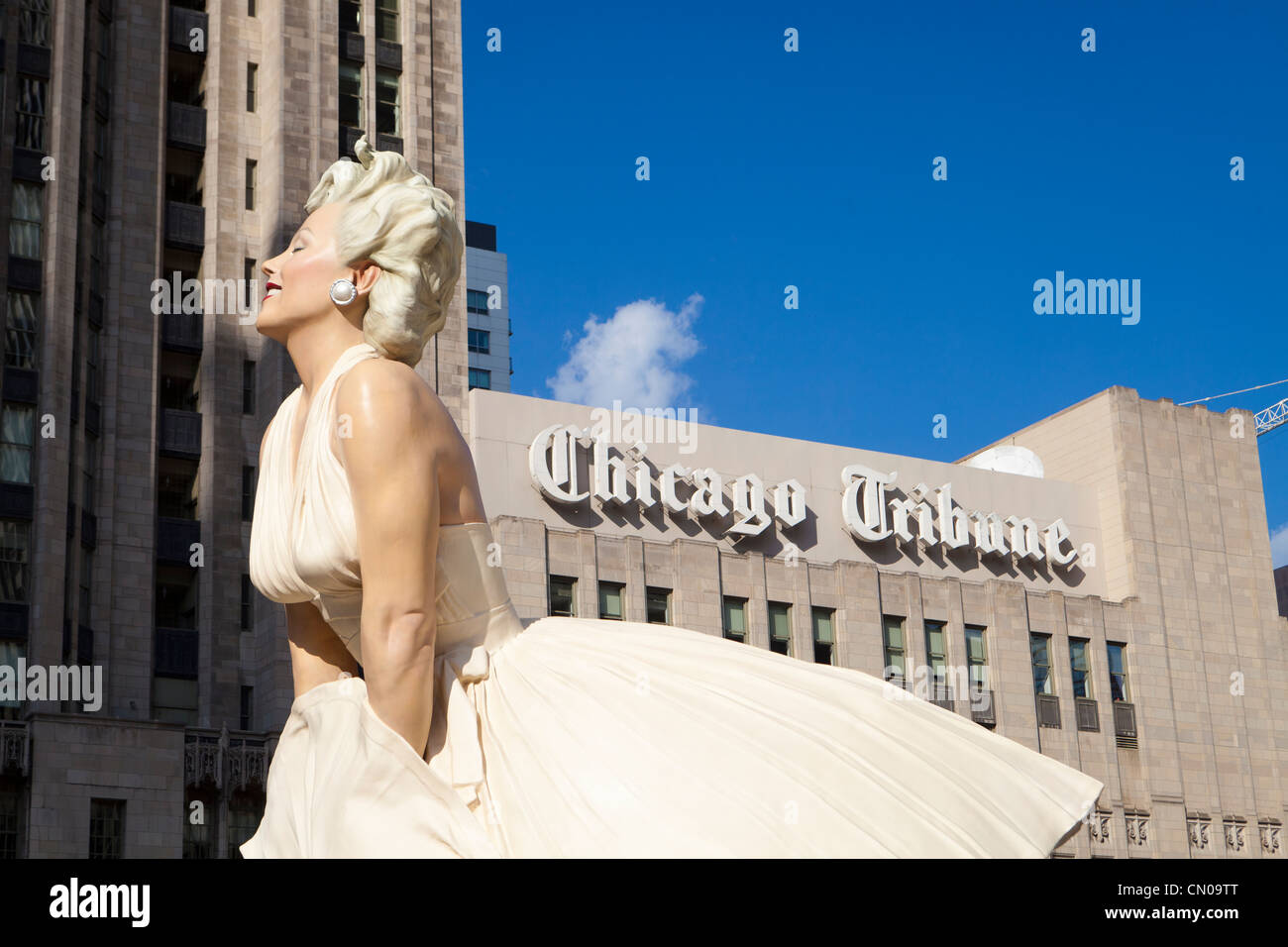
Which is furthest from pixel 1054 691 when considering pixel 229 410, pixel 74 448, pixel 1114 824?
pixel 74 448

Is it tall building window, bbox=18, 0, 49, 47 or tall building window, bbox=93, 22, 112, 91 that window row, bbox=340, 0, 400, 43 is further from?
tall building window, bbox=18, 0, 49, 47

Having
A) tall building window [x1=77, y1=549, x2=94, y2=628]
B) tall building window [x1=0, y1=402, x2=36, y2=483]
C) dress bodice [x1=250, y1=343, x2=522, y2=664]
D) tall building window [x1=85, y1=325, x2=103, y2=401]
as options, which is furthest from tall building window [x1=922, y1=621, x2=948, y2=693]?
dress bodice [x1=250, y1=343, x2=522, y2=664]

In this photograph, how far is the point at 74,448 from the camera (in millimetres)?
43031

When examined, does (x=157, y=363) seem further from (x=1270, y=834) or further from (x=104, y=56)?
(x=1270, y=834)

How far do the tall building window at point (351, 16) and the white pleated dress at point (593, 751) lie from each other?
47962 mm

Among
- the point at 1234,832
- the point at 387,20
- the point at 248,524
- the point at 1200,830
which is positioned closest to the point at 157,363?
the point at 248,524

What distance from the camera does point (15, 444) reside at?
41469 millimetres

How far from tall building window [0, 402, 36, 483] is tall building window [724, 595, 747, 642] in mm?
20672

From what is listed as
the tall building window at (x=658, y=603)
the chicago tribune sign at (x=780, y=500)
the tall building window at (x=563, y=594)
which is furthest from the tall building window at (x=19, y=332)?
the tall building window at (x=658, y=603)

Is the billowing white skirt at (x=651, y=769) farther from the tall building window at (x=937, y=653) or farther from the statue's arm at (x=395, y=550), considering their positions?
the tall building window at (x=937, y=653)

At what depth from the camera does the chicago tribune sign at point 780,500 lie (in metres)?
47.5

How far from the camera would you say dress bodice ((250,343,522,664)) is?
23.5ft

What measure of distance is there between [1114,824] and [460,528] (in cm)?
4994
